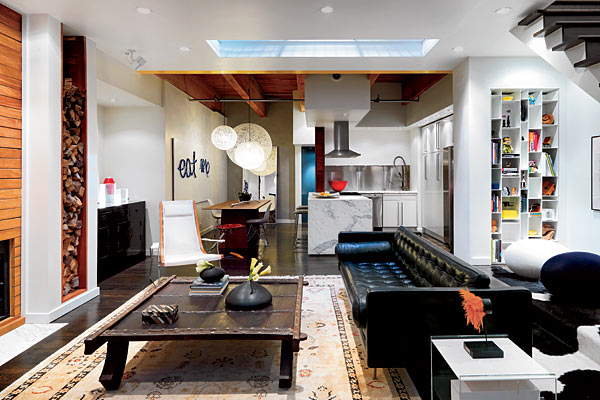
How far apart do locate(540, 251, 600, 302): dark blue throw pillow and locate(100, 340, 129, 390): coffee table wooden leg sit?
3752 millimetres

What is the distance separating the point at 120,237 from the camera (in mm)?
5645

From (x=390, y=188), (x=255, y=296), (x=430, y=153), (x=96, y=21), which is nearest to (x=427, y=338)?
(x=255, y=296)

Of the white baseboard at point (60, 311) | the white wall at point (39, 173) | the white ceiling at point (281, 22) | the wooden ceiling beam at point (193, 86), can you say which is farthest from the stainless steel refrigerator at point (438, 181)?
the white wall at point (39, 173)

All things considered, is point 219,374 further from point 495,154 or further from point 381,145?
point 381,145

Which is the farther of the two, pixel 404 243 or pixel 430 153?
pixel 430 153

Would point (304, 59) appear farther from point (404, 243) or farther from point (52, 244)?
point (52, 244)

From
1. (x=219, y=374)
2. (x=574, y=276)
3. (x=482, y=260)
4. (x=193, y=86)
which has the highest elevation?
(x=193, y=86)

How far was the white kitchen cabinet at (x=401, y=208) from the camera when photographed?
9570 millimetres

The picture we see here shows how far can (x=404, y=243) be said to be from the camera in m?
3.92

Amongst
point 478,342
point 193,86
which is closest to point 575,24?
point 478,342

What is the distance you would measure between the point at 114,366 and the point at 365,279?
2.00 metres

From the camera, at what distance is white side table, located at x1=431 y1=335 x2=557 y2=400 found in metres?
1.56

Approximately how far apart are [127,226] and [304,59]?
3473 mm

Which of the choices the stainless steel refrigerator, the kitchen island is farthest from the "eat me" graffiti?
the stainless steel refrigerator
